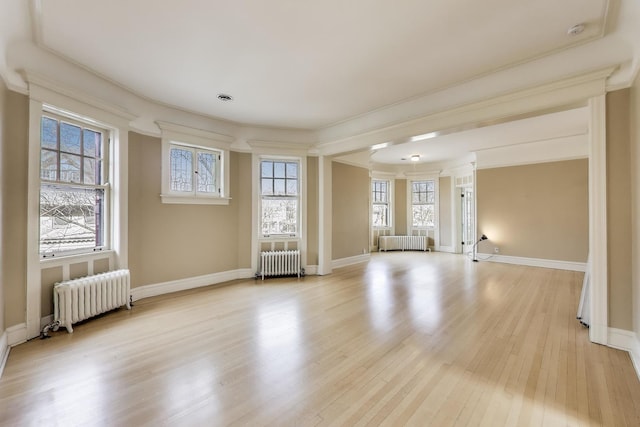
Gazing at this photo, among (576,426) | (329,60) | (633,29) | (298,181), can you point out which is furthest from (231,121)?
(576,426)

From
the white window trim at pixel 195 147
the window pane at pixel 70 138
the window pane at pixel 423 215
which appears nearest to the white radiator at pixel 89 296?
the white window trim at pixel 195 147

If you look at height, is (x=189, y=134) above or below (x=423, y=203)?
above

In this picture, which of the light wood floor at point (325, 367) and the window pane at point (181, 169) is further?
the window pane at point (181, 169)

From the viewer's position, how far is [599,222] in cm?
270

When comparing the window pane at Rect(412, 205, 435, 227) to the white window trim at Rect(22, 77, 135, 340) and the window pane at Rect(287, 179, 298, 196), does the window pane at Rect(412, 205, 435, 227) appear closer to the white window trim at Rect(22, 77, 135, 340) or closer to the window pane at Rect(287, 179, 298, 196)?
the window pane at Rect(287, 179, 298, 196)

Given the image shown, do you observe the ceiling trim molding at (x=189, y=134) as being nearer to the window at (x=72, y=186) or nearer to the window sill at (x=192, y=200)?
the window at (x=72, y=186)

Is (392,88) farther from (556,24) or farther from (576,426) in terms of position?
(576,426)

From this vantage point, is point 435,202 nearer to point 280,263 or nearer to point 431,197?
point 431,197

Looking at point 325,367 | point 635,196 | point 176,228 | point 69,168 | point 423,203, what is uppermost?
point 69,168

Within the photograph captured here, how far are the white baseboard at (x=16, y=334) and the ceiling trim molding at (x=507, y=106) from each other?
16.2 feet

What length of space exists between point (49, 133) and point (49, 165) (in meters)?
0.36

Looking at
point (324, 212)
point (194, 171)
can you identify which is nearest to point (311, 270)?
point (324, 212)

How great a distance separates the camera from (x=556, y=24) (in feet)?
7.90

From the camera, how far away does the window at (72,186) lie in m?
3.02
